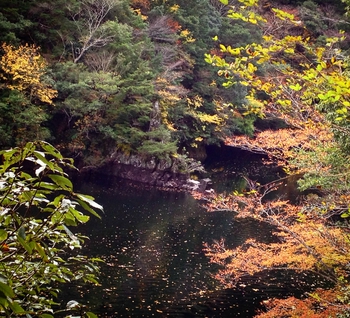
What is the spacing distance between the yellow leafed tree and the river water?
4885 mm

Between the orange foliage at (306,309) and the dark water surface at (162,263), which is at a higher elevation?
the orange foliage at (306,309)

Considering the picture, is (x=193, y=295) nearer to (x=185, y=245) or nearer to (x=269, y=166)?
(x=185, y=245)

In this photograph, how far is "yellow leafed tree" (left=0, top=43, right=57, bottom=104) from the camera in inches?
572

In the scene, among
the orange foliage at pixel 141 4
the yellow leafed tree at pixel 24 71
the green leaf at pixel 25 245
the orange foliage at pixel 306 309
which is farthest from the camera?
the orange foliage at pixel 141 4

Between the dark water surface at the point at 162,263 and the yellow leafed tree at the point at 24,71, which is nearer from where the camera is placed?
the dark water surface at the point at 162,263

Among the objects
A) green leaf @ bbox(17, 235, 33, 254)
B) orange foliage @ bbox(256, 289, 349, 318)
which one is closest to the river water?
orange foliage @ bbox(256, 289, 349, 318)

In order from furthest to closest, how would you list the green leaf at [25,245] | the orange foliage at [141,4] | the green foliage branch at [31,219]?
the orange foliage at [141,4] → the green foliage branch at [31,219] → the green leaf at [25,245]

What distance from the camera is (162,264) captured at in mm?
11109

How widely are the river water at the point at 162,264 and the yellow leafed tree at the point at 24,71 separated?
488 cm

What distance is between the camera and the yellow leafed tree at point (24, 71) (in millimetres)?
14527

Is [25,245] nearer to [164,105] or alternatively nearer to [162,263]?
[162,263]

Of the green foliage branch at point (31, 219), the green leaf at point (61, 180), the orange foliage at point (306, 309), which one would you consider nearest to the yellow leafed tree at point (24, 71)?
the orange foliage at point (306, 309)

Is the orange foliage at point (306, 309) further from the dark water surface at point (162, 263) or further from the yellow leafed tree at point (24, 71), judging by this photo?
the yellow leafed tree at point (24, 71)

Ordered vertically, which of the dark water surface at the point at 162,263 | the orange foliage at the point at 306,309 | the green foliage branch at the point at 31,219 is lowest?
the dark water surface at the point at 162,263
